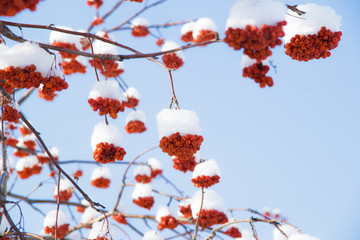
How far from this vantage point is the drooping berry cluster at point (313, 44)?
222cm

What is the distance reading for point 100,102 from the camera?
2.67 meters

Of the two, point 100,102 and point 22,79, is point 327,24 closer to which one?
point 100,102

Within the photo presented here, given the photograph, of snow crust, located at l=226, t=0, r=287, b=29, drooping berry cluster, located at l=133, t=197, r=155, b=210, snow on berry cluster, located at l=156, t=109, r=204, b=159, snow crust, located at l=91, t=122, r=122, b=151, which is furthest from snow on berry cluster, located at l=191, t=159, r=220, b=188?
drooping berry cluster, located at l=133, t=197, r=155, b=210

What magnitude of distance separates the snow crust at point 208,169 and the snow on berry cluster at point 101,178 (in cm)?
378

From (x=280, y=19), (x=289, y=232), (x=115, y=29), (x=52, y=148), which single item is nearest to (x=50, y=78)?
(x=280, y=19)

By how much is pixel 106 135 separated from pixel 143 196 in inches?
118

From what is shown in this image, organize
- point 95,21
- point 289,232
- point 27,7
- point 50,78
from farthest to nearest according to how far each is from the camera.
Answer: point 95,21 → point 289,232 → point 50,78 → point 27,7

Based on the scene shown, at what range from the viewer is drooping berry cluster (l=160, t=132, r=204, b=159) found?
2.48 metres

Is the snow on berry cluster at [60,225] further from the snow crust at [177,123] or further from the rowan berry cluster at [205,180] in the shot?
the snow crust at [177,123]

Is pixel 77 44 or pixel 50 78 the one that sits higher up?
pixel 77 44

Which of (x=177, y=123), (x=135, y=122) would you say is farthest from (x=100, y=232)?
(x=135, y=122)

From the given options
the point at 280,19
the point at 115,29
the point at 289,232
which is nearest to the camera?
the point at 280,19

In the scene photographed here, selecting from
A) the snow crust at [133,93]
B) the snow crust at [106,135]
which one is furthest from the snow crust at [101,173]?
the snow crust at [106,135]

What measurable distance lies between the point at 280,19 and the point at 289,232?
214 centimetres
